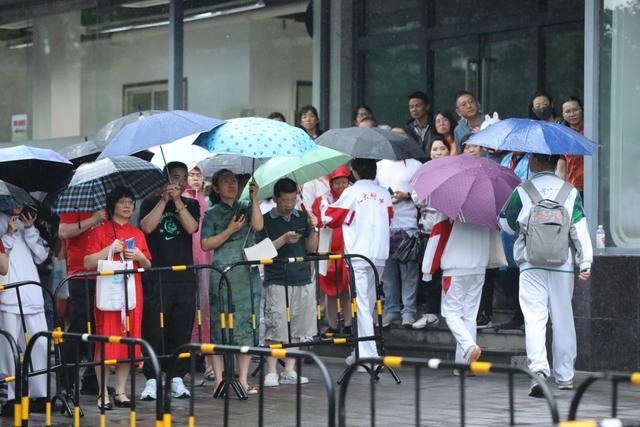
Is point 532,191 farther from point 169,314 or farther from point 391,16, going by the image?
point 391,16

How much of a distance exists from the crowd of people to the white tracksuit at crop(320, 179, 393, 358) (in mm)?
12

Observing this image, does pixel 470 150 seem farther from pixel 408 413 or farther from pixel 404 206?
pixel 408 413

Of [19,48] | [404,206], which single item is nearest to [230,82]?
[19,48]

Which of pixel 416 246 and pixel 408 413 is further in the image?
pixel 416 246

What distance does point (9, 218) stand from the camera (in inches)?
409

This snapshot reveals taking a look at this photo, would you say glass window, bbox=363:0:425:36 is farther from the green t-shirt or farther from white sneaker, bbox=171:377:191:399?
white sneaker, bbox=171:377:191:399

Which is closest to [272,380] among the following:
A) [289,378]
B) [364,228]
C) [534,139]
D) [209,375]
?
[289,378]

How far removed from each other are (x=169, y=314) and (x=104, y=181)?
1282 mm

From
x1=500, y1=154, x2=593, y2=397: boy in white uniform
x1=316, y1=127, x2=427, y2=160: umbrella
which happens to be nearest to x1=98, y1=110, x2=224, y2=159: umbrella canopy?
x1=316, y1=127, x2=427, y2=160: umbrella

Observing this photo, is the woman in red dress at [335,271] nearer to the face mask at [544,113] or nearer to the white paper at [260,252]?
the white paper at [260,252]

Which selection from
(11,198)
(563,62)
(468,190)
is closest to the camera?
(11,198)

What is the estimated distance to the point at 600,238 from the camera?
1261cm

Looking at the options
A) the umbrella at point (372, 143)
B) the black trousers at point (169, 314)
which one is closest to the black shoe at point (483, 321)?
the umbrella at point (372, 143)

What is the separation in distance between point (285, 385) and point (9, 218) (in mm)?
3072
